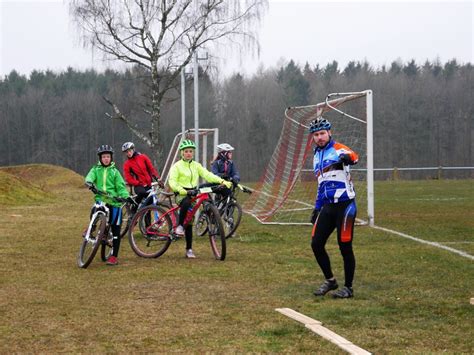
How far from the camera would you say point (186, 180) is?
33.1 feet

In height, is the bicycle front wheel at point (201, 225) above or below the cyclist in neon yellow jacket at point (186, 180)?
below

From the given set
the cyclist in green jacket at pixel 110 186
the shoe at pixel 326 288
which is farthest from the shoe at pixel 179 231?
the shoe at pixel 326 288

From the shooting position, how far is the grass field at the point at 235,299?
528 cm

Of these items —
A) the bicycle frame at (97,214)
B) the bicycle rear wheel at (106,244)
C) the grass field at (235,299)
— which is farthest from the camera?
the bicycle rear wheel at (106,244)

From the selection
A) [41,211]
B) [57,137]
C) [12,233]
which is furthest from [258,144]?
[12,233]

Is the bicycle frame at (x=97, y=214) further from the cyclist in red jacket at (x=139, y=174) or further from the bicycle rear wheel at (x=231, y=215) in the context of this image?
the bicycle rear wheel at (x=231, y=215)

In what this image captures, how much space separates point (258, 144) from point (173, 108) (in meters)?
9.45

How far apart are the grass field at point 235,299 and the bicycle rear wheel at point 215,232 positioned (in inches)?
7.9

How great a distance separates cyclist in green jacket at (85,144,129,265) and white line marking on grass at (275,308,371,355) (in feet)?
12.3

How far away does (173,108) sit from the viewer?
72.4 metres

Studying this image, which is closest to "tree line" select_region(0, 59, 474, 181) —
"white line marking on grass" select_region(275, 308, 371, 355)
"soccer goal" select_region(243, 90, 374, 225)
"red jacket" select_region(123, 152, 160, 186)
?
"soccer goal" select_region(243, 90, 374, 225)

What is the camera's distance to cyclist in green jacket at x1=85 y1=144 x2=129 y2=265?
9477 millimetres

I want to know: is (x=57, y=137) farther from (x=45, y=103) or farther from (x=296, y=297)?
(x=296, y=297)

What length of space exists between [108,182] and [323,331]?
4899 millimetres
